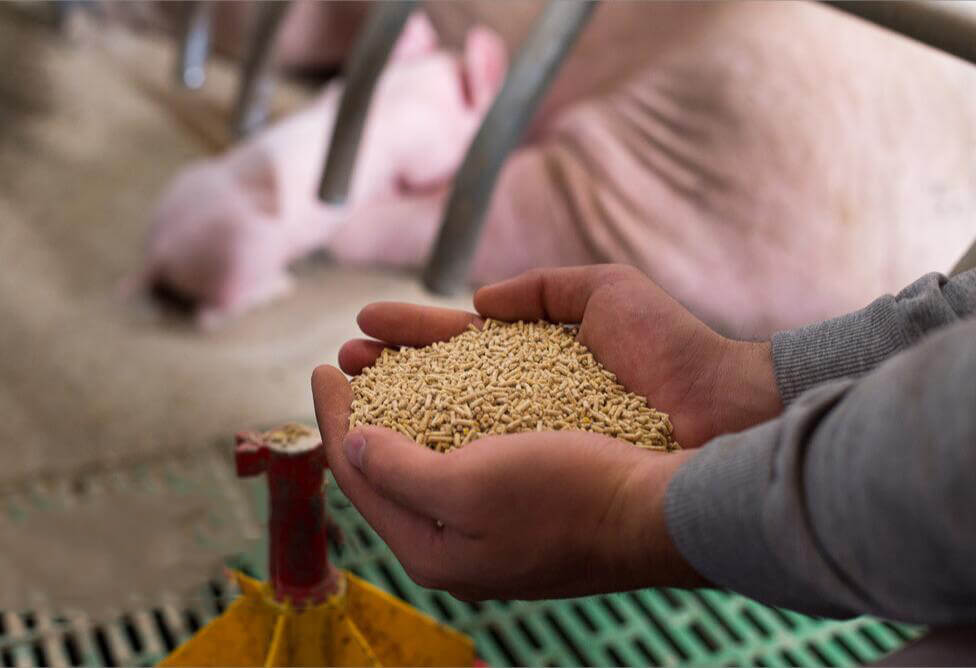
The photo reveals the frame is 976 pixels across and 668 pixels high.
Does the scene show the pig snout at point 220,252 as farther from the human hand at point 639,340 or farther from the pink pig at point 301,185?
the human hand at point 639,340

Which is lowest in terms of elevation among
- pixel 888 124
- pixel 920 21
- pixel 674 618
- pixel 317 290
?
pixel 674 618

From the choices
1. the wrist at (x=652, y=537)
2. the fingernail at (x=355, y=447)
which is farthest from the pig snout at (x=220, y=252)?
the wrist at (x=652, y=537)

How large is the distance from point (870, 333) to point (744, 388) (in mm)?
110

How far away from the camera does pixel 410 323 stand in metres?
0.77

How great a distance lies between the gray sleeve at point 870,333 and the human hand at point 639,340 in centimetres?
2

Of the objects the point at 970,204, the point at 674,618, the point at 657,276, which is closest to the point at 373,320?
the point at 657,276

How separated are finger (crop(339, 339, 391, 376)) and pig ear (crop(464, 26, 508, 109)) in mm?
1224

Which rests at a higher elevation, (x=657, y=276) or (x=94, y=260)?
(x=657, y=276)

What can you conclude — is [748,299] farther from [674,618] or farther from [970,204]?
[674,618]

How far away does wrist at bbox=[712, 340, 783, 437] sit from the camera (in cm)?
75

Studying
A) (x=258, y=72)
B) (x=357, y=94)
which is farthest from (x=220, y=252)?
(x=357, y=94)

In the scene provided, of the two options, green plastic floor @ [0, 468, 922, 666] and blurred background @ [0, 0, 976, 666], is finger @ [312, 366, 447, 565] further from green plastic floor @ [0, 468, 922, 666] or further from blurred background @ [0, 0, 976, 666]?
green plastic floor @ [0, 468, 922, 666]

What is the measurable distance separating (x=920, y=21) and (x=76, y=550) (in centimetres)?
116

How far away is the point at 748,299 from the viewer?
35.2 inches
